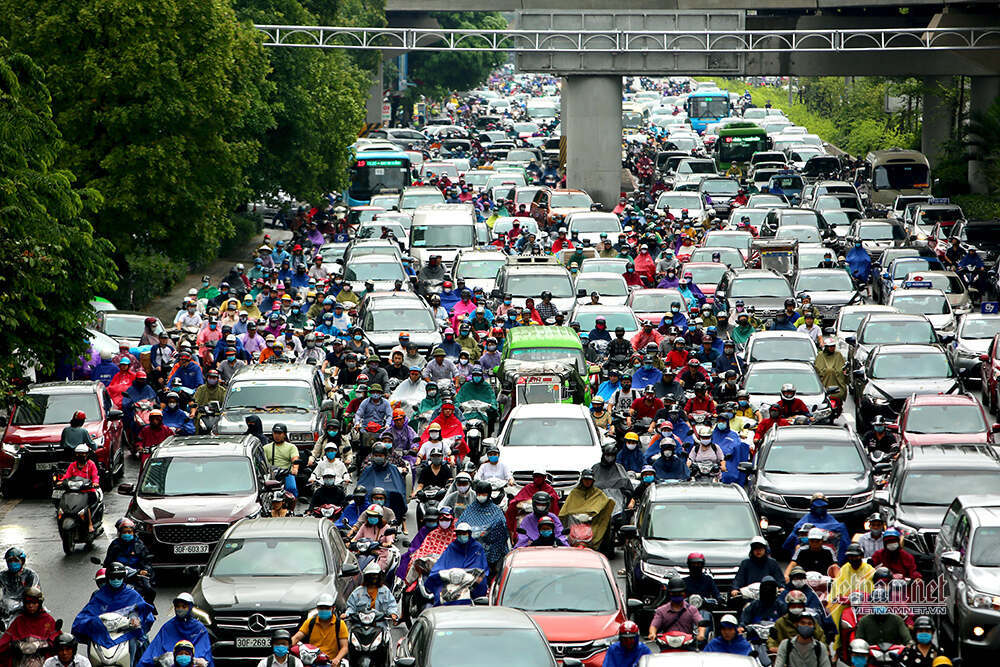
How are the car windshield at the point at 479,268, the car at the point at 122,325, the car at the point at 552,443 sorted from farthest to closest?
the car windshield at the point at 479,268, the car at the point at 122,325, the car at the point at 552,443

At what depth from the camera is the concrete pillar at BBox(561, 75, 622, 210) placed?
2443 inches

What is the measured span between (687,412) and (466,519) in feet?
21.5

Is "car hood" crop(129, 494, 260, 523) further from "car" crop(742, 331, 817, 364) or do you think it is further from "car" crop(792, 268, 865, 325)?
"car" crop(792, 268, 865, 325)

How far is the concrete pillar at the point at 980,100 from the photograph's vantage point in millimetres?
60875

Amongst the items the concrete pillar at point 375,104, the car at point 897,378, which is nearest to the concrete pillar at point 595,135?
the car at point 897,378

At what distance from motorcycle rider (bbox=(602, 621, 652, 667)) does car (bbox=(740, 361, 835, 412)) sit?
12.7m

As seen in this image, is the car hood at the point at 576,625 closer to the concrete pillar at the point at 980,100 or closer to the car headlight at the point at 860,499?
the car headlight at the point at 860,499

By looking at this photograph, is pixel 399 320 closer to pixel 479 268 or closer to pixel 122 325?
pixel 122 325

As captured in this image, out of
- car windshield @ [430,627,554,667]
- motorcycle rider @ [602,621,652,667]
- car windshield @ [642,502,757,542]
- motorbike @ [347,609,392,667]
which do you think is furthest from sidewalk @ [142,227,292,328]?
car windshield @ [430,627,554,667]

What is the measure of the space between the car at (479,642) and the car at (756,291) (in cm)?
2121

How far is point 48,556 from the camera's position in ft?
74.8

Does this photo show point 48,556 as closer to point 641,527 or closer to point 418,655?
point 641,527

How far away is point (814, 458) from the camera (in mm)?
21938

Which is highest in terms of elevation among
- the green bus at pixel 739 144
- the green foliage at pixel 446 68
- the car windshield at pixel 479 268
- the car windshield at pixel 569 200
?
the green foliage at pixel 446 68
